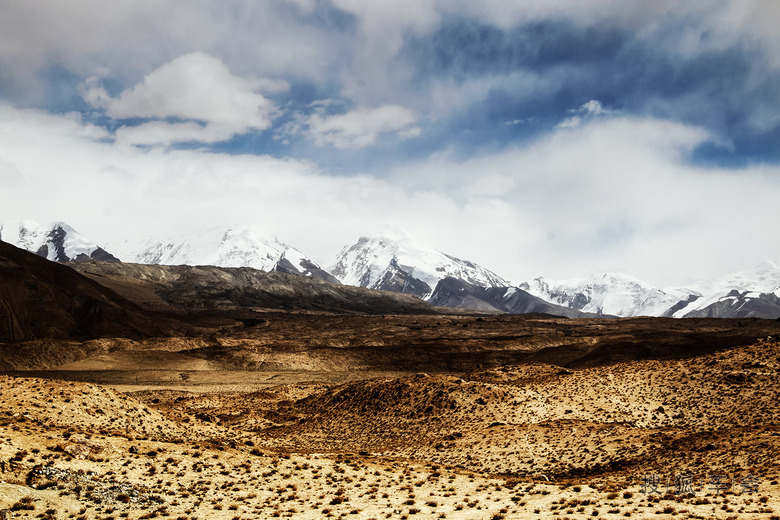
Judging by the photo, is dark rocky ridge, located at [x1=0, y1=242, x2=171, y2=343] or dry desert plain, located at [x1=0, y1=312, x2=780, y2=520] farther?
dark rocky ridge, located at [x1=0, y1=242, x2=171, y2=343]

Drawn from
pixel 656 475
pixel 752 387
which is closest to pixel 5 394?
pixel 656 475

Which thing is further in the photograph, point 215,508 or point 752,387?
point 752,387

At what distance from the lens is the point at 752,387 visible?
121 ft

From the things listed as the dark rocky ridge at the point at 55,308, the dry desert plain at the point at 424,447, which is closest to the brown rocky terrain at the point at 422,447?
the dry desert plain at the point at 424,447

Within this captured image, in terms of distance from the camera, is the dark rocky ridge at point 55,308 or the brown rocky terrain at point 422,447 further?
the dark rocky ridge at point 55,308

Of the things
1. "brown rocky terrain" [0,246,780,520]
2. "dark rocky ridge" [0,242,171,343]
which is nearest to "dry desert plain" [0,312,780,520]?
"brown rocky terrain" [0,246,780,520]

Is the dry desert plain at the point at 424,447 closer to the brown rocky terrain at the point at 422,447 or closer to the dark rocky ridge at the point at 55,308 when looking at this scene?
the brown rocky terrain at the point at 422,447

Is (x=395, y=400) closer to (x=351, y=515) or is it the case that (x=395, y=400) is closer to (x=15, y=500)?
(x=351, y=515)

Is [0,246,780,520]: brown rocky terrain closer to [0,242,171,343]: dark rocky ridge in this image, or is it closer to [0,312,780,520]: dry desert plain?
[0,312,780,520]: dry desert plain

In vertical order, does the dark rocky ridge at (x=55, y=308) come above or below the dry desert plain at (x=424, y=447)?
above

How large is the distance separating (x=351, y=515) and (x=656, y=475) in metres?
14.4

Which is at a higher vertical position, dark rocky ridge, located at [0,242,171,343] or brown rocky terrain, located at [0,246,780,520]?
dark rocky ridge, located at [0,242,171,343]

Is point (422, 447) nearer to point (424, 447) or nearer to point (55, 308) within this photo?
point (424, 447)

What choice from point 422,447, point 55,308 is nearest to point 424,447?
point 422,447
